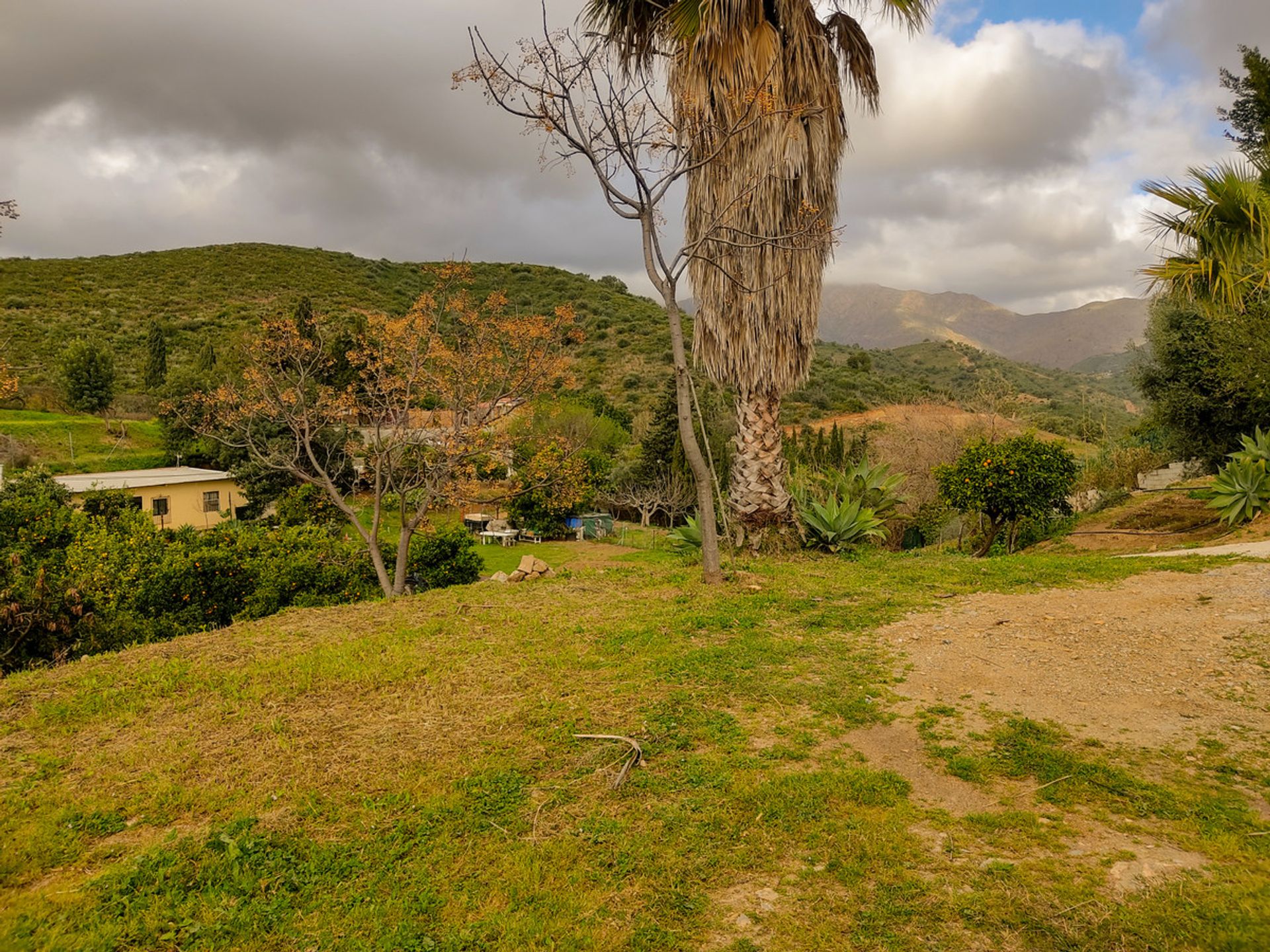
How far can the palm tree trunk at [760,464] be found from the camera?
9.55 m

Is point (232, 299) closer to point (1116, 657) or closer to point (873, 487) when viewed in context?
point (873, 487)

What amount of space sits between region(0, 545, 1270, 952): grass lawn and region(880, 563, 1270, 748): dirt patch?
38 centimetres

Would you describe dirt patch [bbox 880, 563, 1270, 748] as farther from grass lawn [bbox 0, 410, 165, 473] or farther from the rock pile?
grass lawn [bbox 0, 410, 165, 473]

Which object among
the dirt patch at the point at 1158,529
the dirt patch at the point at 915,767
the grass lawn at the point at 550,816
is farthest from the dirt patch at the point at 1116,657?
the dirt patch at the point at 1158,529

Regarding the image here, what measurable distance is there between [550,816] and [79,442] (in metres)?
32.4

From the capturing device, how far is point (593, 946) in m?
2.46

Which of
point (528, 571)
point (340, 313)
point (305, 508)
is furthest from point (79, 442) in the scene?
point (528, 571)

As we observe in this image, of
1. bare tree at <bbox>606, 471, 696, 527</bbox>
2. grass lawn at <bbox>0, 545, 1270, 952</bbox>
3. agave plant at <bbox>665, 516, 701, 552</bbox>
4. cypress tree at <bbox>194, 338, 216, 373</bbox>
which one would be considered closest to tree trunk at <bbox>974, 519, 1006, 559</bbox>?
agave plant at <bbox>665, 516, 701, 552</bbox>

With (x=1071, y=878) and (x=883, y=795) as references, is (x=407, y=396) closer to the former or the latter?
(x=883, y=795)

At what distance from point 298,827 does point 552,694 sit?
1.85 meters

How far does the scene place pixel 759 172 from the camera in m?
8.71

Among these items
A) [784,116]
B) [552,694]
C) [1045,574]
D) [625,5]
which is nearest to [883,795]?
[552,694]

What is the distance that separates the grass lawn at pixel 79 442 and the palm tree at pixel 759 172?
87.9ft

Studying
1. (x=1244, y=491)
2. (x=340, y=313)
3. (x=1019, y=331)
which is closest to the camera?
(x=1244, y=491)
